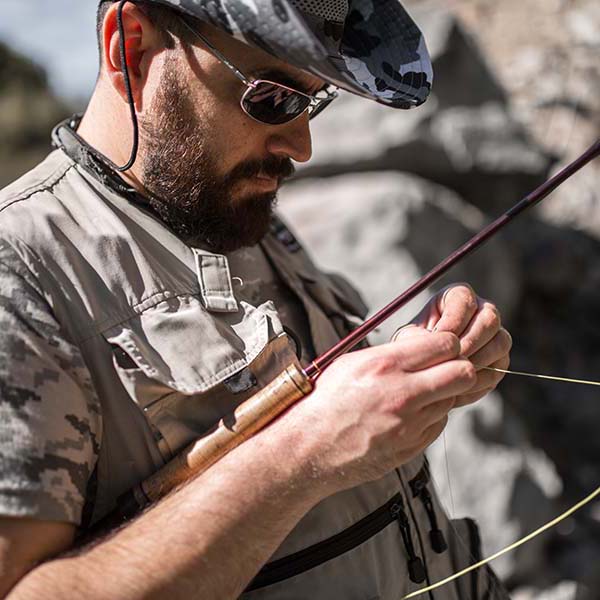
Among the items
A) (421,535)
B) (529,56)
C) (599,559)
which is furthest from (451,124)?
(421,535)

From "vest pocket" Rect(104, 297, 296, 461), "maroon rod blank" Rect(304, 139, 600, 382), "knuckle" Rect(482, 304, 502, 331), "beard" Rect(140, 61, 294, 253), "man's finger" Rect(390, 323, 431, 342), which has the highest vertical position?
"beard" Rect(140, 61, 294, 253)

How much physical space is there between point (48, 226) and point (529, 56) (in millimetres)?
8555

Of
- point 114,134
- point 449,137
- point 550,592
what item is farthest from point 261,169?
point 449,137

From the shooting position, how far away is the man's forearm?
1293 millimetres

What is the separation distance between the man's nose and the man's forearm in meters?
0.66

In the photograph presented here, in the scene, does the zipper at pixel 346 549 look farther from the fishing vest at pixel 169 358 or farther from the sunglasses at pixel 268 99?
the sunglasses at pixel 268 99

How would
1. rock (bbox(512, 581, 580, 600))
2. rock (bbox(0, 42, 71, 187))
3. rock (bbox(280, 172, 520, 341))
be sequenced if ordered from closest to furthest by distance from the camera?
rock (bbox(512, 581, 580, 600)), rock (bbox(280, 172, 520, 341)), rock (bbox(0, 42, 71, 187))

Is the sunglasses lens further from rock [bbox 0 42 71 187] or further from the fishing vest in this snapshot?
rock [bbox 0 42 71 187]

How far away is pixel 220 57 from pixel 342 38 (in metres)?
0.37

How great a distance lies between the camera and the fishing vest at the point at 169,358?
4.86ft

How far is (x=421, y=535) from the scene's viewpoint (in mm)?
1880

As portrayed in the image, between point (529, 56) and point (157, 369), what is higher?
point (157, 369)

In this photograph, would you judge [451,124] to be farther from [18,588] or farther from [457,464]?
[18,588]

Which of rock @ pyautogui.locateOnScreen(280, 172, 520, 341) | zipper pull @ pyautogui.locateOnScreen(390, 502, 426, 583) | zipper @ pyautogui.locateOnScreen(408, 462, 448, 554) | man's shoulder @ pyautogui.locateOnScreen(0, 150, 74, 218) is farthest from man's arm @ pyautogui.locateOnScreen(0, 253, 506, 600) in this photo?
rock @ pyautogui.locateOnScreen(280, 172, 520, 341)
